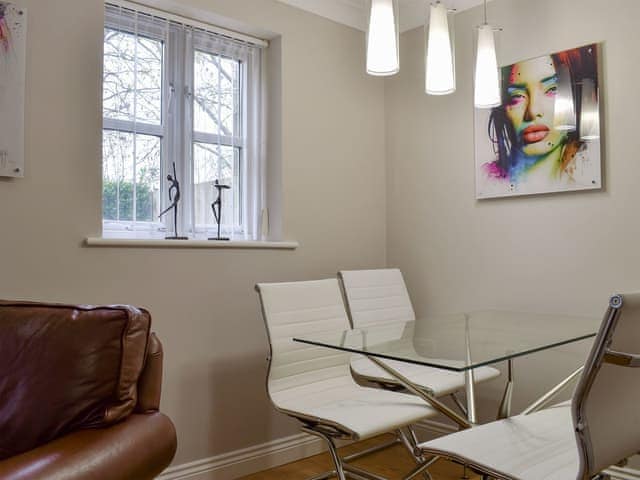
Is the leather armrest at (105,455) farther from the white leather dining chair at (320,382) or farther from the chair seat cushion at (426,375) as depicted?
the chair seat cushion at (426,375)

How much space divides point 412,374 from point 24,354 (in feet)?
5.08

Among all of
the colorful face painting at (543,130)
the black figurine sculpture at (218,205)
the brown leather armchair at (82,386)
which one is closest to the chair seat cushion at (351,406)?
the brown leather armchair at (82,386)

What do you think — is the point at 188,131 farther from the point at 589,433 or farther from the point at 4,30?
the point at 589,433

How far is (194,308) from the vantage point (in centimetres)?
258

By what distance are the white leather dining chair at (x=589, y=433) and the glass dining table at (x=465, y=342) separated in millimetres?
229

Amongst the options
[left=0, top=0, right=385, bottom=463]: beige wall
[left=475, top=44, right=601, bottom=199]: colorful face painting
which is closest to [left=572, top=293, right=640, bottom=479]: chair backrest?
[left=475, top=44, right=601, bottom=199]: colorful face painting

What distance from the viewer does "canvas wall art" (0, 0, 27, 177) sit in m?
2.10

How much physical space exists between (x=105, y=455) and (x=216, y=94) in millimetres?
1989

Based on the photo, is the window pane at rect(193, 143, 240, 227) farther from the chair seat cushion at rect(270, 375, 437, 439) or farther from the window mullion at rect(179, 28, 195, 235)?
the chair seat cushion at rect(270, 375, 437, 439)

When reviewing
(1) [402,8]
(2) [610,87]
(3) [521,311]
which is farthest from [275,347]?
(1) [402,8]

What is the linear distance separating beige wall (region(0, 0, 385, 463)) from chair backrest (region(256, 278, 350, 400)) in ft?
1.26

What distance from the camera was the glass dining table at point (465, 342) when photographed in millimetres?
1718

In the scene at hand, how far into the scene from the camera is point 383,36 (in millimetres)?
2111

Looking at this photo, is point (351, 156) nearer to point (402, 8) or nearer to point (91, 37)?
point (402, 8)
